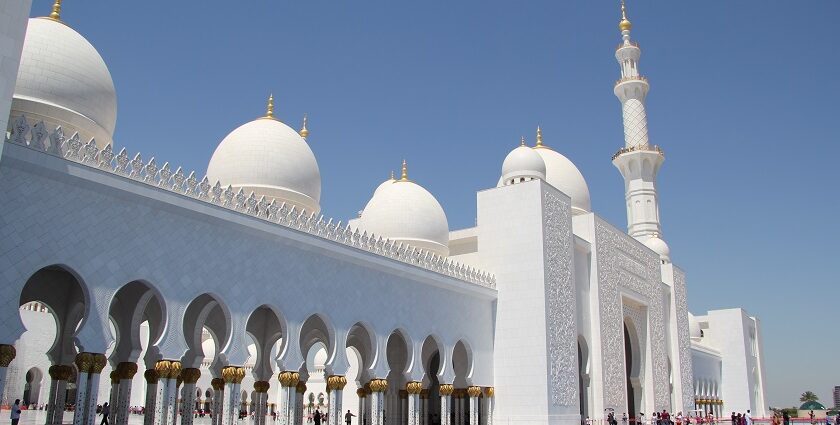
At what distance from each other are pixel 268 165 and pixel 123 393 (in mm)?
4690

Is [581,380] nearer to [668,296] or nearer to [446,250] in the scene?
[446,250]

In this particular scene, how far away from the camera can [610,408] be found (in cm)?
1436

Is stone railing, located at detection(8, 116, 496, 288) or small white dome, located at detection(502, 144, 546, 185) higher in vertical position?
small white dome, located at detection(502, 144, 546, 185)

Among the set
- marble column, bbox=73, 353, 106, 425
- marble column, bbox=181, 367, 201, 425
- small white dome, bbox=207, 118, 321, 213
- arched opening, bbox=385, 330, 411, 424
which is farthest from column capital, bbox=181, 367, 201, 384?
arched opening, bbox=385, 330, 411, 424

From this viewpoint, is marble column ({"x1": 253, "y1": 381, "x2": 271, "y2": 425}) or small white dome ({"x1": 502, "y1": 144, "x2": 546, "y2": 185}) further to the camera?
small white dome ({"x1": 502, "y1": 144, "x2": 546, "y2": 185})

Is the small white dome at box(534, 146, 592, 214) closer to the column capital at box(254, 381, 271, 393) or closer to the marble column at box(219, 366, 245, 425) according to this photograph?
the column capital at box(254, 381, 271, 393)

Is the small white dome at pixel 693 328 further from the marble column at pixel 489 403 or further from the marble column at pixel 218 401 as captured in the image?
the marble column at pixel 218 401

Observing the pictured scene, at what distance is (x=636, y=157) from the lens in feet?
70.5

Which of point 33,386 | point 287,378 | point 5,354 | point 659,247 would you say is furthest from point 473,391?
point 33,386

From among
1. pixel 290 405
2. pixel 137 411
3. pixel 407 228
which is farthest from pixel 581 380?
pixel 137 411

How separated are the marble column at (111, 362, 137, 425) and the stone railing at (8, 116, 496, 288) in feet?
7.28

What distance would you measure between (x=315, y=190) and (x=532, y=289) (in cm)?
441

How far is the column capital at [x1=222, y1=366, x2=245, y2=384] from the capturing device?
854 centimetres

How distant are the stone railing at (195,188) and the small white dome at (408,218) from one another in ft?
Answer: 6.17
